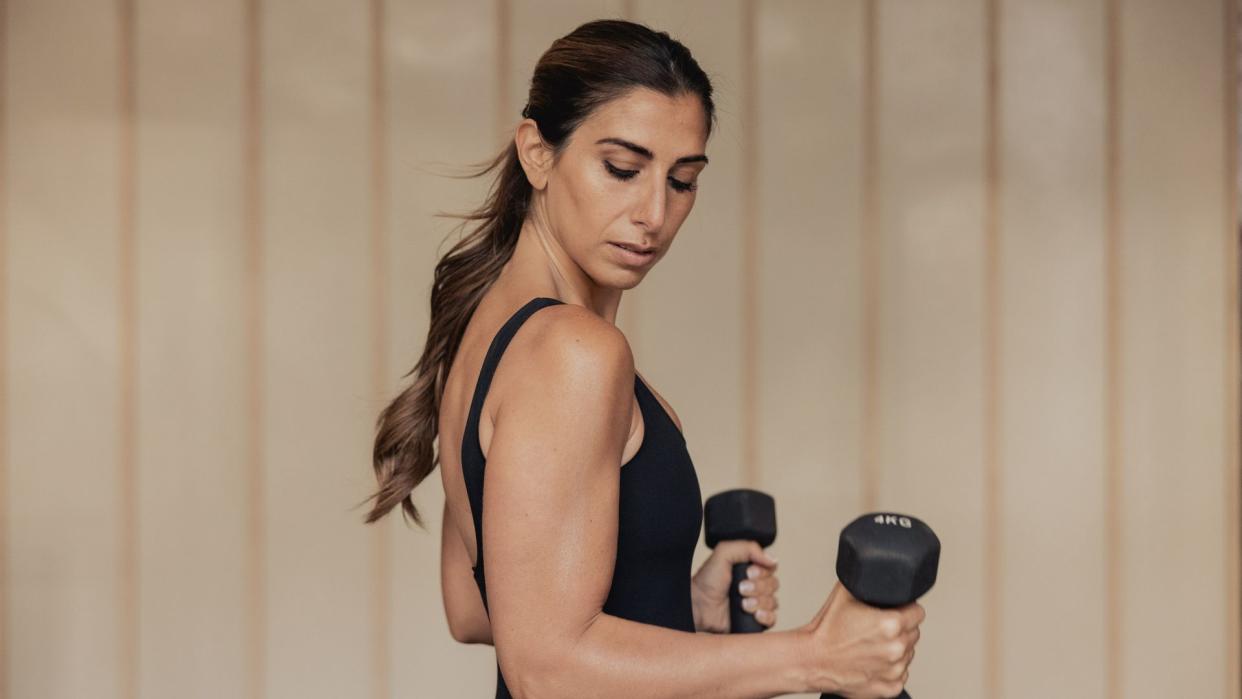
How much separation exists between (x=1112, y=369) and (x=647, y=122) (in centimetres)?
167

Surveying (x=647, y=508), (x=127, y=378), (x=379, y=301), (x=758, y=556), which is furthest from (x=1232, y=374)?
(x=127, y=378)

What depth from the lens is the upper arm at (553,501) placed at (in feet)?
3.31

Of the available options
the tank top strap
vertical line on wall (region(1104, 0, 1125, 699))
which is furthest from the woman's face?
vertical line on wall (region(1104, 0, 1125, 699))

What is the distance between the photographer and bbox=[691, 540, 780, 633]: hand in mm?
1479

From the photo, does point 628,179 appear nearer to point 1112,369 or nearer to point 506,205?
point 506,205

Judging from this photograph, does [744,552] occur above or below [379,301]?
below

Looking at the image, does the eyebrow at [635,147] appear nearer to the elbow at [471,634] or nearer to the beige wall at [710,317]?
the elbow at [471,634]

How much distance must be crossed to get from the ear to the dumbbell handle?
55 cm

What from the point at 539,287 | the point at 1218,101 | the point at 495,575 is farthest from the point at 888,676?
the point at 1218,101

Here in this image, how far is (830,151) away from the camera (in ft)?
8.10

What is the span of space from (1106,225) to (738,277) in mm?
785

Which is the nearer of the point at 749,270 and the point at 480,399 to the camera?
the point at 480,399

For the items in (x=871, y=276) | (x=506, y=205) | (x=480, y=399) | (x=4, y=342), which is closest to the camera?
(x=480, y=399)

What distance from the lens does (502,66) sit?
7.95 ft
